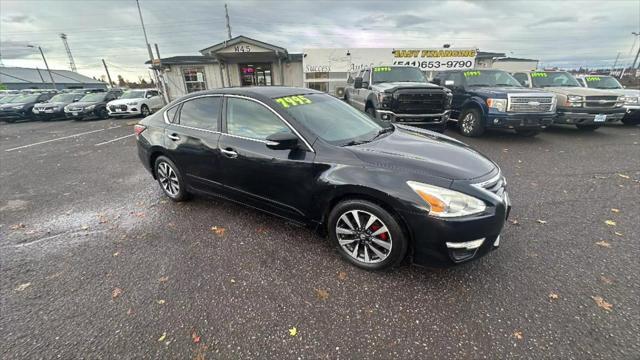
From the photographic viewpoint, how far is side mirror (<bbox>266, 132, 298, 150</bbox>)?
8.23ft

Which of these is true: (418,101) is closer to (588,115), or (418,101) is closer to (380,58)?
(588,115)

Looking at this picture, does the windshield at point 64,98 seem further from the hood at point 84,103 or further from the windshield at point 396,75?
the windshield at point 396,75

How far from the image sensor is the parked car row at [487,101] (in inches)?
263

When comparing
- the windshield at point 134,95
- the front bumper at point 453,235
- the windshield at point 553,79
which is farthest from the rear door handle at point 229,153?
the windshield at point 134,95

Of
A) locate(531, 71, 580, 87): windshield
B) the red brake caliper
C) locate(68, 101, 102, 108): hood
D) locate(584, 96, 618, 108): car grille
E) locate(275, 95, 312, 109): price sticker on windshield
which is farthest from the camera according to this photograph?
locate(68, 101, 102, 108): hood

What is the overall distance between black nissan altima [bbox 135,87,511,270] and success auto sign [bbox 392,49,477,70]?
54.3ft

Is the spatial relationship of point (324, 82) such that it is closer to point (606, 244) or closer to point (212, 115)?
point (212, 115)

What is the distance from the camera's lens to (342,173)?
95.0 inches

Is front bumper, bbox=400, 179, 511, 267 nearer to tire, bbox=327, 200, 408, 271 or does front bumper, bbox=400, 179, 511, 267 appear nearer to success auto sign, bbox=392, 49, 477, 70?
tire, bbox=327, 200, 408, 271

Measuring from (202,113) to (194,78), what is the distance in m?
21.3

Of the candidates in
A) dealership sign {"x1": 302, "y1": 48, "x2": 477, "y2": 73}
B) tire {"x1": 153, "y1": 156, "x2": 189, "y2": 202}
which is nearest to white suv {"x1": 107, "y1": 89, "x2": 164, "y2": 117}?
dealership sign {"x1": 302, "y1": 48, "x2": 477, "y2": 73}

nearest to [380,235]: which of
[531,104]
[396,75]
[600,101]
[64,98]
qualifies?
[531,104]

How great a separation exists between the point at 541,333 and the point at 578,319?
1.23 ft

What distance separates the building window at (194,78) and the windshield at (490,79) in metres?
19.9
